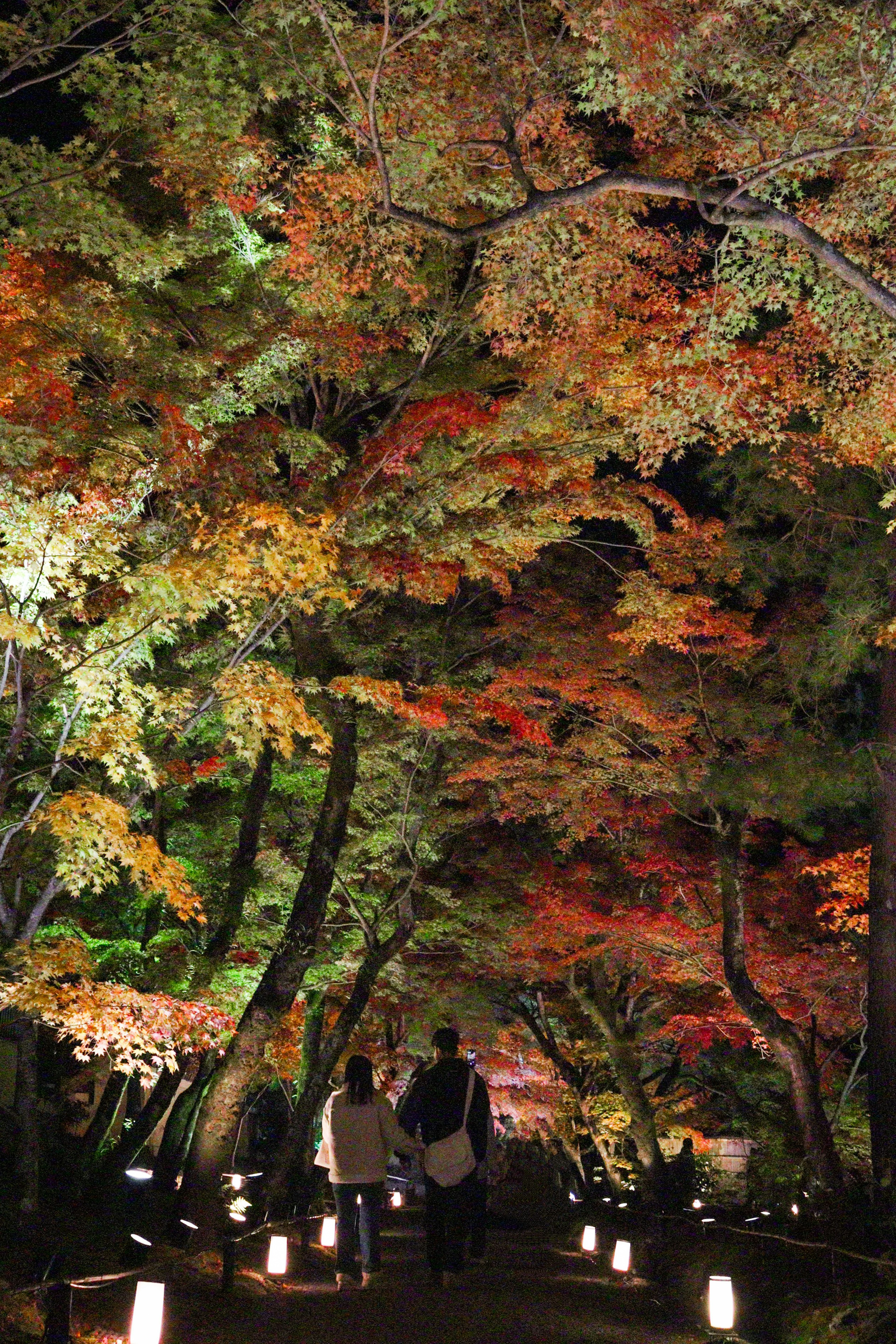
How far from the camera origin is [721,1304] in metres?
8.18

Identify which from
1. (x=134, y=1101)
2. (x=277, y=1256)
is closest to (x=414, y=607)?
(x=277, y=1256)

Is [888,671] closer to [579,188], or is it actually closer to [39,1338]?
[579,188]

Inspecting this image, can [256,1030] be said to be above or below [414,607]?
below

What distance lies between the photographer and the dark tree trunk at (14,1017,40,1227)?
12.6 m

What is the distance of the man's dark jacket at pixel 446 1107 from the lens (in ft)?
23.4

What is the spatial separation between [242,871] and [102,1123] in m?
5.33

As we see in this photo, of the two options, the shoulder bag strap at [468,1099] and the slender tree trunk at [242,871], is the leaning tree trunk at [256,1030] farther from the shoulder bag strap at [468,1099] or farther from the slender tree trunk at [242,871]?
the shoulder bag strap at [468,1099]

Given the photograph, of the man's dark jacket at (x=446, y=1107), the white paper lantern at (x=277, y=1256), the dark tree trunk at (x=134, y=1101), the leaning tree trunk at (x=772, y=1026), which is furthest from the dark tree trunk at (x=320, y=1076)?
the dark tree trunk at (x=134, y=1101)

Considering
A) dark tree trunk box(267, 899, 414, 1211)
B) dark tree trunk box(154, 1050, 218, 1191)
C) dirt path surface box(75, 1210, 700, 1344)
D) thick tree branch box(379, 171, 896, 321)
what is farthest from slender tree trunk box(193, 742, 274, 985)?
thick tree branch box(379, 171, 896, 321)

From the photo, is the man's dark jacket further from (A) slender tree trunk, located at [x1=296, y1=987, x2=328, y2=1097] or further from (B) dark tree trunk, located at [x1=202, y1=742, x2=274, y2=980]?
(A) slender tree trunk, located at [x1=296, y1=987, x2=328, y2=1097]

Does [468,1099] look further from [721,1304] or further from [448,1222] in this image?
[721,1304]

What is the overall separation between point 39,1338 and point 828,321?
9392 millimetres

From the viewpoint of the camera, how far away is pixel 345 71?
7285 mm

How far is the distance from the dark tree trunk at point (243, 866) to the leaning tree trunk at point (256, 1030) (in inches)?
103
